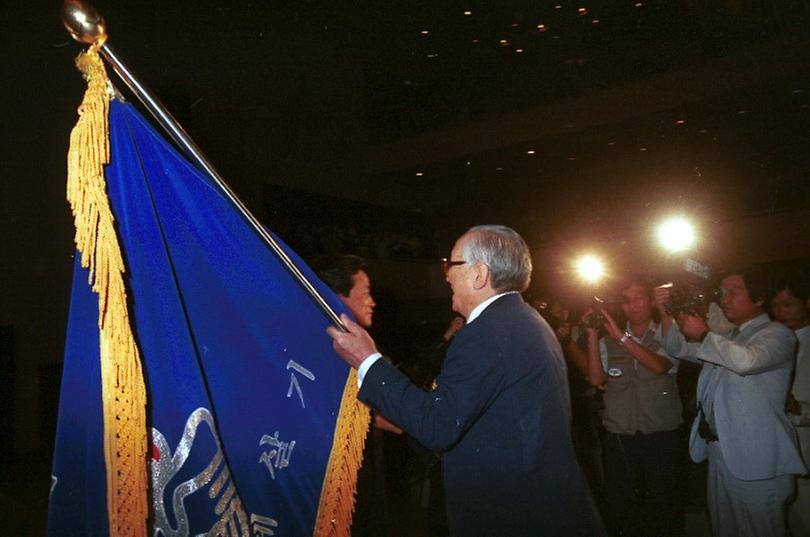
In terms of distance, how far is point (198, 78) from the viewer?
6.86 m

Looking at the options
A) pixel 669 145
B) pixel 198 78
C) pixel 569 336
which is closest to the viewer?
pixel 569 336

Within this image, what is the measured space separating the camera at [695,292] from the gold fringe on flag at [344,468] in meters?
1.93

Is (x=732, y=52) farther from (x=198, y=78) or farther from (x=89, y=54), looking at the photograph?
(x=89, y=54)

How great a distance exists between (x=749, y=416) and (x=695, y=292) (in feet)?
2.08

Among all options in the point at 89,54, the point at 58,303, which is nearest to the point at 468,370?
the point at 89,54

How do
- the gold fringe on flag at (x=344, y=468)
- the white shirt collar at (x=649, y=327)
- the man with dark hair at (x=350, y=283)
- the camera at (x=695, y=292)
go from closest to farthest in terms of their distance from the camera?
the gold fringe on flag at (x=344, y=468) → the man with dark hair at (x=350, y=283) → the camera at (x=695, y=292) → the white shirt collar at (x=649, y=327)

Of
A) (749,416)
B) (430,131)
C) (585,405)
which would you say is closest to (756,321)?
(749,416)

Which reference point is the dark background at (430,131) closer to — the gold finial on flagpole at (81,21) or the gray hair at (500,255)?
the gray hair at (500,255)

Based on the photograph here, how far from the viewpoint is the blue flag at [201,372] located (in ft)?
4.97

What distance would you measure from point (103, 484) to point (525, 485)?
1045 millimetres

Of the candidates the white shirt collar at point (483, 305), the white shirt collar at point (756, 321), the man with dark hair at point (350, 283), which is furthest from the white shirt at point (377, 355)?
the white shirt collar at point (756, 321)

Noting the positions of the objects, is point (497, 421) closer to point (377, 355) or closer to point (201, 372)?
point (377, 355)

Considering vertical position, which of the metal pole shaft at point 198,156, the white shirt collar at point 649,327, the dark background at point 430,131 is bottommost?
the white shirt collar at point 649,327

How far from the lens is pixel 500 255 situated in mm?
1812
